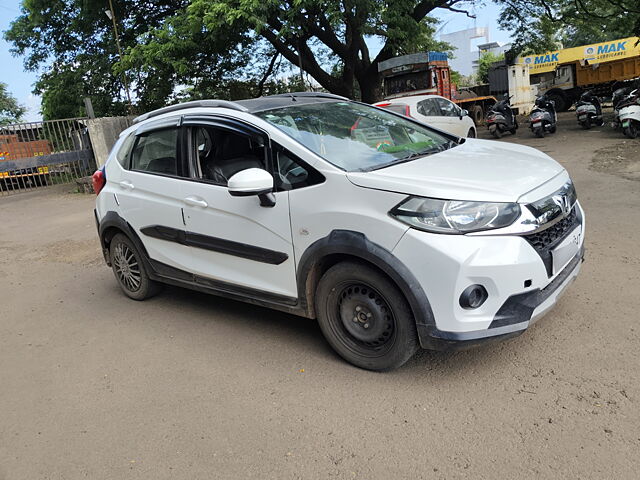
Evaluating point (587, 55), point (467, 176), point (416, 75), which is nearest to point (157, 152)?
point (467, 176)

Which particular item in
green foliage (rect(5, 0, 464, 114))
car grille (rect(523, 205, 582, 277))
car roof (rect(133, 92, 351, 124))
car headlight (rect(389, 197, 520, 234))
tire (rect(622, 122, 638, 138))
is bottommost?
tire (rect(622, 122, 638, 138))

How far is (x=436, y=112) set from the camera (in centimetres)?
1288

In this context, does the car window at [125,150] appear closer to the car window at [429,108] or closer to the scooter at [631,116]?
A: the car window at [429,108]

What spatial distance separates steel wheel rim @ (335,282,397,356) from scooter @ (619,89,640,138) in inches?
438

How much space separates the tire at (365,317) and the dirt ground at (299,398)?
157 mm

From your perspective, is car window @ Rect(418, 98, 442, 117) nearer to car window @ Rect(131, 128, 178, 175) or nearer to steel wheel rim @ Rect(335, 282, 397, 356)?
car window @ Rect(131, 128, 178, 175)

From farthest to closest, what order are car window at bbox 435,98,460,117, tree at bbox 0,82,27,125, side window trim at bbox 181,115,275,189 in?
1. tree at bbox 0,82,27,125
2. car window at bbox 435,98,460,117
3. side window trim at bbox 181,115,275,189

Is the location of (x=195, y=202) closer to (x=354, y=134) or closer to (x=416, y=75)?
(x=354, y=134)

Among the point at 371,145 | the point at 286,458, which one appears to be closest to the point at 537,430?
the point at 286,458

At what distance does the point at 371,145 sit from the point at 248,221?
1045 millimetres

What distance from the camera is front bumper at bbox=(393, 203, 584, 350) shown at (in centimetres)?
288

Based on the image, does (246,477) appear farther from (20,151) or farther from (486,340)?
(20,151)

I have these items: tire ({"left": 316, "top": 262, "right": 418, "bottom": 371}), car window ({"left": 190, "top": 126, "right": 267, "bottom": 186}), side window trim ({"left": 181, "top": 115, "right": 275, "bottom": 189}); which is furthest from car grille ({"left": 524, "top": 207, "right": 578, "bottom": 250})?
car window ({"left": 190, "top": 126, "right": 267, "bottom": 186})

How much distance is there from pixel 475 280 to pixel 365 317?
31.0 inches
